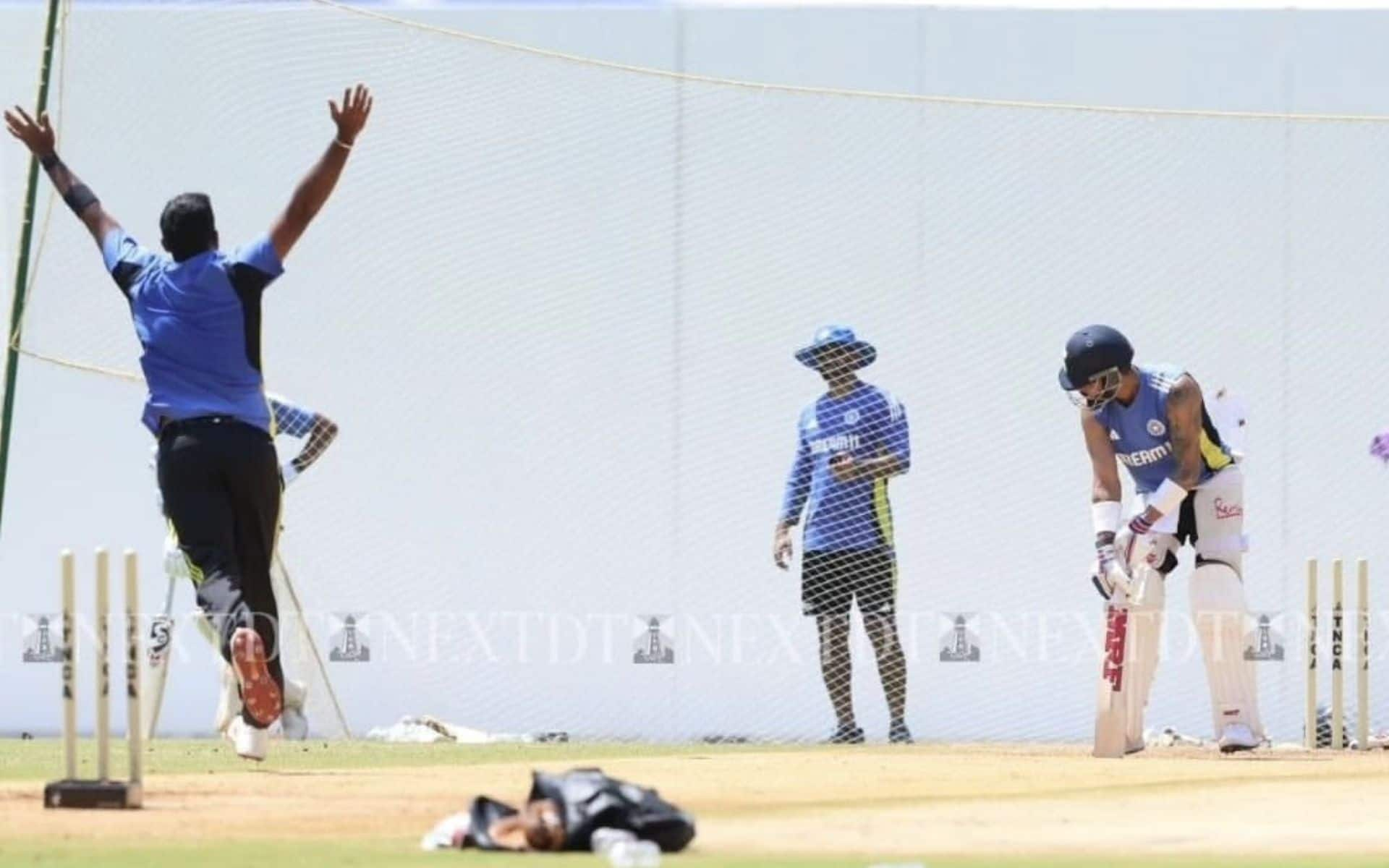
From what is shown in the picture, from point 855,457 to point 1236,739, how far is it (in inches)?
115

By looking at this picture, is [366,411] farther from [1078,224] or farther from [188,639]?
[1078,224]

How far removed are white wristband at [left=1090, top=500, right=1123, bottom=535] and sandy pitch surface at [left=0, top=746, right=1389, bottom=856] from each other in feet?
3.32

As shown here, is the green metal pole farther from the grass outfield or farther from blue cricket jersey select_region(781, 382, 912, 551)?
blue cricket jersey select_region(781, 382, 912, 551)

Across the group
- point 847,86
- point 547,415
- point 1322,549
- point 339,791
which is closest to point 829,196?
point 847,86

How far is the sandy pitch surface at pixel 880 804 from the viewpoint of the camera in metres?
9.63

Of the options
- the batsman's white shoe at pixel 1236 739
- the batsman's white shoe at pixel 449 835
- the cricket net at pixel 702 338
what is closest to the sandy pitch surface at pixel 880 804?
the batsman's white shoe at pixel 1236 739

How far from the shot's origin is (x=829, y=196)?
58.3 feet

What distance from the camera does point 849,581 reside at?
1683cm

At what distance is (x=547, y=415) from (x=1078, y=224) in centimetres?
308

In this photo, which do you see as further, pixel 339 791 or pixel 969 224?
pixel 969 224

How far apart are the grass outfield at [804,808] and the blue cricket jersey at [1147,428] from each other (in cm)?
128

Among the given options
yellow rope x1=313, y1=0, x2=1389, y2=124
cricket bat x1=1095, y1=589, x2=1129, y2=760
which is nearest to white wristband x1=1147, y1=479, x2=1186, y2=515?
cricket bat x1=1095, y1=589, x2=1129, y2=760

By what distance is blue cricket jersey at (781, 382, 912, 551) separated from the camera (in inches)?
656

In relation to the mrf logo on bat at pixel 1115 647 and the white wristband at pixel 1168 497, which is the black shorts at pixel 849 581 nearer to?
the mrf logo on bat at pixel 1115 647
